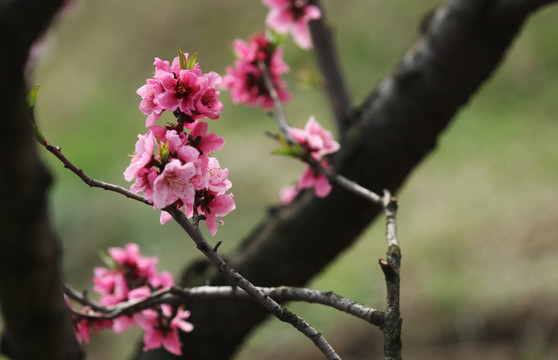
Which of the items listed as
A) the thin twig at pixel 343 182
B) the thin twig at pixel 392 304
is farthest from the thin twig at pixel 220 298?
the thin twig at pixel 343 182

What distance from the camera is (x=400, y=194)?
304 cm

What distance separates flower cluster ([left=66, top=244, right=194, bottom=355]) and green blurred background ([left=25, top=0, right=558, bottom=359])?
0.74 meters

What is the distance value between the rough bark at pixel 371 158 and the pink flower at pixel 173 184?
1.90 feet

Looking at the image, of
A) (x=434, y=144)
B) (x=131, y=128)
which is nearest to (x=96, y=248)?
(x=131, y=128)

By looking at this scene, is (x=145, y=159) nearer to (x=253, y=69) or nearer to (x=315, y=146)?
(x=315, y=146)

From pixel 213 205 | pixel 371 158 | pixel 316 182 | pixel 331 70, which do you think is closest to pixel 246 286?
pixel 213 205

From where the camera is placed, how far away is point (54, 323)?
1.84 ft

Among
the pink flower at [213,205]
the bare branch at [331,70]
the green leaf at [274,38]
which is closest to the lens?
the pink flower at [213,205]

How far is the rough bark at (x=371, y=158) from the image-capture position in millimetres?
1146

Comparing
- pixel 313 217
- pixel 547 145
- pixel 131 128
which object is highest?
pixel 131 128

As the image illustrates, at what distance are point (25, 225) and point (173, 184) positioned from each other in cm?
18

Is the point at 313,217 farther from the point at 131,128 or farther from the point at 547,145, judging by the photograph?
the point at 131,128

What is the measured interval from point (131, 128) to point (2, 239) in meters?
3.86

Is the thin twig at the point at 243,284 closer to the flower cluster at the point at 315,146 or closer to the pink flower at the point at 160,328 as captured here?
the pink flower at the point at 160,328
